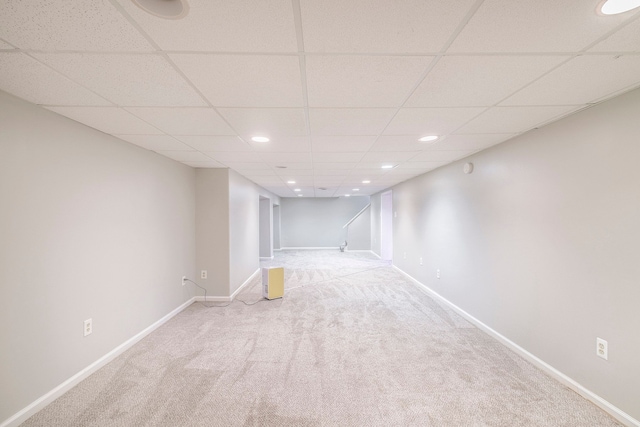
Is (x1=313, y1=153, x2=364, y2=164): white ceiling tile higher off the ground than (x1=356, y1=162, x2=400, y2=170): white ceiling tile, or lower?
lower

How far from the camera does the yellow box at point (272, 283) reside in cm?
448

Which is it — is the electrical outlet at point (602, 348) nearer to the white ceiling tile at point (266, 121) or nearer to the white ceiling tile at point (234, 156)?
the white ceiling tile at point (266, 121)

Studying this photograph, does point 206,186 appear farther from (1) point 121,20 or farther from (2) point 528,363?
(2) point 528,363

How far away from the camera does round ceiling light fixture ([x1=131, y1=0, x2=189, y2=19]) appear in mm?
935

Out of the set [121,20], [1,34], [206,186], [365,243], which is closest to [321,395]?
[121,20]

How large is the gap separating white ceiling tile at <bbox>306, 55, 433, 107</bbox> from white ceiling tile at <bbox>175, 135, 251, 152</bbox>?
1228 mm

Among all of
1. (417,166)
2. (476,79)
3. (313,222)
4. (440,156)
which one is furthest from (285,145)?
(313,222)

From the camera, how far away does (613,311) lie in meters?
1.82

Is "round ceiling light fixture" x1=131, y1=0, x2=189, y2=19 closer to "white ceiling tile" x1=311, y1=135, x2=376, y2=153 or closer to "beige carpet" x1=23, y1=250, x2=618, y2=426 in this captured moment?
"white ceiling tile" x1=311, y1=135, x2=376, y2=153

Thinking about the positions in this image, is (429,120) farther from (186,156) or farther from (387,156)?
(186,156)

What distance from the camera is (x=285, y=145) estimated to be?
9.23 ft

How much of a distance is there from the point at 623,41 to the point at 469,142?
1651 mm

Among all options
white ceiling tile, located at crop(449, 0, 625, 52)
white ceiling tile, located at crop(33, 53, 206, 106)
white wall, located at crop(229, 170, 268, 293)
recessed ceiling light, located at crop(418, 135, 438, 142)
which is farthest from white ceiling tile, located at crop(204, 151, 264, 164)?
white ceiling tile, located at crop(449, 0, 625, 52)

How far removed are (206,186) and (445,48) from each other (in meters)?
4.00
